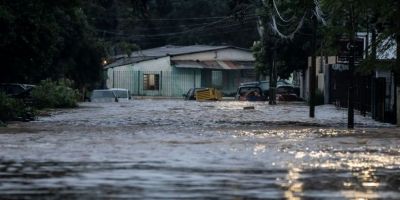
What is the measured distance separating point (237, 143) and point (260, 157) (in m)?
3.56

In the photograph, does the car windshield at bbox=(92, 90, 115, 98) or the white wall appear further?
the white wall

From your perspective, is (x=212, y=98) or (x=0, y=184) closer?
(x=0, y=184)

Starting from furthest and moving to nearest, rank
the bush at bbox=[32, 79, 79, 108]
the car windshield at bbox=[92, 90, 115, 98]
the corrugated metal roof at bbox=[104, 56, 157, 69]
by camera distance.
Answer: the corrugated metal roof at bbox=[104, 56, 157, 69], the car windshield at bbox=[92, 90, 115, 98], the bush at bbox=[32, 79, 79, 108]

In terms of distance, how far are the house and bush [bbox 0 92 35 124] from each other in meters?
52.3

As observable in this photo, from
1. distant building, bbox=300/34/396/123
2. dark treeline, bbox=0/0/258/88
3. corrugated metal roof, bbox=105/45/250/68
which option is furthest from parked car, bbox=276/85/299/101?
corrugated metal roof, bbox=105/45/250/68

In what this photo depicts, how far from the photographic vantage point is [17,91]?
45625mm

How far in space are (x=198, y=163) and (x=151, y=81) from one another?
72001 mm

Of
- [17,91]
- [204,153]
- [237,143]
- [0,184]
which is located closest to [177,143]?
[237,143]

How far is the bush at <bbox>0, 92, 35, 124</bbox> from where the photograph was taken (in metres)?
30.4

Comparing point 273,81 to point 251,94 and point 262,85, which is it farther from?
point 262,85

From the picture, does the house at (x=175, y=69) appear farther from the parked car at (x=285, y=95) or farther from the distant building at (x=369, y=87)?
the distant building at (x=369, y=87)

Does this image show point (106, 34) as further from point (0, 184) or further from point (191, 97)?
point (0, 184)

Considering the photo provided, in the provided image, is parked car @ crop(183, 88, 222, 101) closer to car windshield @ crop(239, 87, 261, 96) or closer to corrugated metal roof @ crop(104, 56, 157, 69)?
car windshield @ crop(239, 87, 261, 96)

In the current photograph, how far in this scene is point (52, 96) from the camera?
154ft
